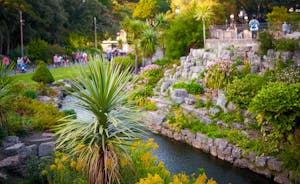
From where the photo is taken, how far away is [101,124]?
7141 millimetres

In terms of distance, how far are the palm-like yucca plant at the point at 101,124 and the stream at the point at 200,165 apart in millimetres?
4032

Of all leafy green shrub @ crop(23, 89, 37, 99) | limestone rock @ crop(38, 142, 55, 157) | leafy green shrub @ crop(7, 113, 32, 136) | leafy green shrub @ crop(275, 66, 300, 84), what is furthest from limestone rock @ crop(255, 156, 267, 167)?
leafy green shrub @ crop(23, 89, 37, 99)

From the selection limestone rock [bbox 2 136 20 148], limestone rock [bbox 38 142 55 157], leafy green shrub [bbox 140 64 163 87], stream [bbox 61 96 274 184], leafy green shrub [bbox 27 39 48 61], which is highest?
leafy green shrub [bbox 27 39 48 61]

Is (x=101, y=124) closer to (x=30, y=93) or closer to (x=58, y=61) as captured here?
(x=30, y=93)

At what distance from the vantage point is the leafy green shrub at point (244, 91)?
14857 mm

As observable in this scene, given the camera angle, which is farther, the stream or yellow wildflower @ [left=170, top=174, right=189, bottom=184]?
the stream

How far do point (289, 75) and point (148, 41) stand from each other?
1815cm

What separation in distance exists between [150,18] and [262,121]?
5367 cm

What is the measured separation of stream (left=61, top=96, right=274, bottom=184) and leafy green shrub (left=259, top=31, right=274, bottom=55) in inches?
264

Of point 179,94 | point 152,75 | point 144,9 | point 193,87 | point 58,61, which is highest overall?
point 144,9

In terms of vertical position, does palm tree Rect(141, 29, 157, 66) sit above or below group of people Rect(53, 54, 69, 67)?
above

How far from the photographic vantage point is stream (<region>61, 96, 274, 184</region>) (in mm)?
11852

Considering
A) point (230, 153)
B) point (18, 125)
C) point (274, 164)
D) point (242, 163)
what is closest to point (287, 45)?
point (230, 153)

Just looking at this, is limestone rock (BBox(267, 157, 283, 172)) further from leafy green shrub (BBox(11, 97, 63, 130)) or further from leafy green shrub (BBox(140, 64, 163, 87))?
leafy green shrub (BBox(140, 64, 163, 87))
